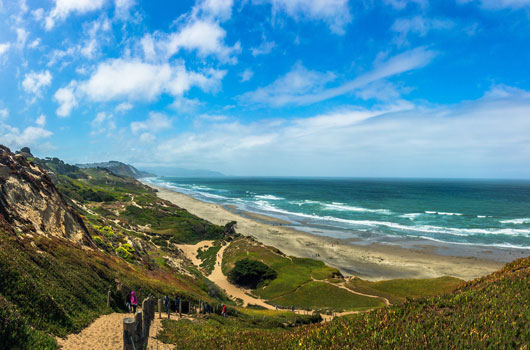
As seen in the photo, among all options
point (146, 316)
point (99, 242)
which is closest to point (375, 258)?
point (99, 242)

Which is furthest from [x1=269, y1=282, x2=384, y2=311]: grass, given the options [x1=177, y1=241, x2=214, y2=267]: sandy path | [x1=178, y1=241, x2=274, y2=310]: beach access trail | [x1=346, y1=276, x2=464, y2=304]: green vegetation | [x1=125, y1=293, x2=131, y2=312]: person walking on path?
[x1=177, y1=241, x2=214, y2=267]: sandy path

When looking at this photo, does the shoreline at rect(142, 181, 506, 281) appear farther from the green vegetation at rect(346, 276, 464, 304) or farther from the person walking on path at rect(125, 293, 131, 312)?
the person walking on path at rect(125, 293, 131, 312)

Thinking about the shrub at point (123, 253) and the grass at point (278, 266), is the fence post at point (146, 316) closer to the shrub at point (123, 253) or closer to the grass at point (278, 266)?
the shrub at point (123, 253)

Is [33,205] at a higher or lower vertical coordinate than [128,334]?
higher

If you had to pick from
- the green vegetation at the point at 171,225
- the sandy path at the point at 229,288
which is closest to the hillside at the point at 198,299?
the sandy path at the point at 229,288

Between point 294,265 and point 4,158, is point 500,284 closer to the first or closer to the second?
point 294,265

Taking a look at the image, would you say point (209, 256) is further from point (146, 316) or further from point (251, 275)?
point (146, 316)
